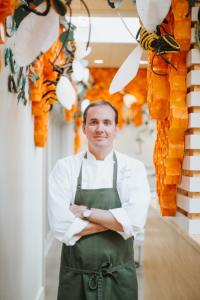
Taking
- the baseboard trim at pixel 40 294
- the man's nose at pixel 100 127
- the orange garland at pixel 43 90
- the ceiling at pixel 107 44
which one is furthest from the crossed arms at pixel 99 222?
the baseboard trim at pixel 40 294

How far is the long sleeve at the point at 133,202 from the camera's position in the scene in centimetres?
197

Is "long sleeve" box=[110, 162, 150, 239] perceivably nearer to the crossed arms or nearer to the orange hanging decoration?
the crossed arms

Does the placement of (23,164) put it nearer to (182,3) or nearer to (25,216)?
(25,216)

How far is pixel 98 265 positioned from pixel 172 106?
2.92 ft

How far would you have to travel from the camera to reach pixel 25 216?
275cm

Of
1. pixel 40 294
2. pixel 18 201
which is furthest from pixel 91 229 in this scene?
pixel 40 294

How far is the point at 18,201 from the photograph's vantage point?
244cm

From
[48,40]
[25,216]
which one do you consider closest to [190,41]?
[48,40]

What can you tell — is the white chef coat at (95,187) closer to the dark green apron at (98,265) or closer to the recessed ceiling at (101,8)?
the dark green apron at (98,265)

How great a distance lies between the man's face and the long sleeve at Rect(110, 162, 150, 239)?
0.21m

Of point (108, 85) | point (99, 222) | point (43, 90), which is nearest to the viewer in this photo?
point (99, 222)

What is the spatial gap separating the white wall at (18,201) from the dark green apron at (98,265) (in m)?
0.36

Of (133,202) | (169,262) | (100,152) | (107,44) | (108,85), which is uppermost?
(107,44)

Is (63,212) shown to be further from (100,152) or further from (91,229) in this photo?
(100,152)
